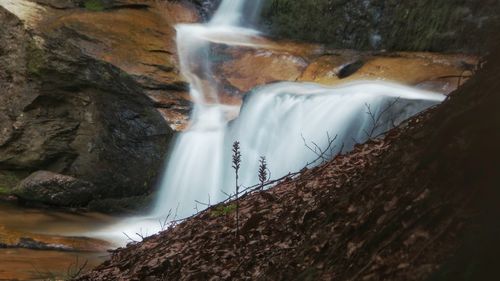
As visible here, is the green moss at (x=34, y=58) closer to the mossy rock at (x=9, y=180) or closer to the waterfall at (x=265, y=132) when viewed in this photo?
the mossy rock at (x=9, y=180)

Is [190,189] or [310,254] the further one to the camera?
[190,189]

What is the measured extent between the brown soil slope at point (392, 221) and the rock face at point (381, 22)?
8.91m

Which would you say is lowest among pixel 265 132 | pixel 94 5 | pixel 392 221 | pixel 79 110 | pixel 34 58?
pixel 392 221

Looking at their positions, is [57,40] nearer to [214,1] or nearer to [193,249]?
[214,1]

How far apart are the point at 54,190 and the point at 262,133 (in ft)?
13.4

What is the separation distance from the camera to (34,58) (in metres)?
12.5

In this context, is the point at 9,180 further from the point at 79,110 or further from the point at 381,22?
the point at 381,22

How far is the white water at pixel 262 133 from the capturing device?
34.2ft

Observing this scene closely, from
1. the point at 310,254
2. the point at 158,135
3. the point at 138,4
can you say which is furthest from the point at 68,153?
the point at 310,254

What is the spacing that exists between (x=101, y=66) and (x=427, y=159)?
35.3 ft

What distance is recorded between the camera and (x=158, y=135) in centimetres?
1219

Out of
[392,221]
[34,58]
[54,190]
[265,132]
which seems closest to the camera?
[392,221]

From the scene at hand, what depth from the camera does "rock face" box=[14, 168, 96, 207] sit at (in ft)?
35.9

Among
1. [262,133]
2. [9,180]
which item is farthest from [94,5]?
[262,133]
